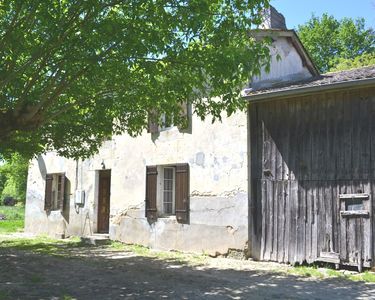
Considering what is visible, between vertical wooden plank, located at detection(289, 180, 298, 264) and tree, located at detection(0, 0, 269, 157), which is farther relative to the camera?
vertical wooden plank, located at detection(289, 180, 298, 264)

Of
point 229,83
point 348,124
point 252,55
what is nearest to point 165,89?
point 229,83

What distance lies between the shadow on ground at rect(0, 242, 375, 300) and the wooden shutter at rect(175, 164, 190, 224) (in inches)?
63.4

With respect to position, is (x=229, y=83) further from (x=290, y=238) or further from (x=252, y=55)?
(x=290, y=238)

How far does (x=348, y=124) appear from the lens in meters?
9.52

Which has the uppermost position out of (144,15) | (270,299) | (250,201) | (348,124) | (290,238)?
(144,15)

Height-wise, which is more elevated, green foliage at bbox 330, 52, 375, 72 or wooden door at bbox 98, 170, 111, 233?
green foliage at bbox 330, 52, 375, 72

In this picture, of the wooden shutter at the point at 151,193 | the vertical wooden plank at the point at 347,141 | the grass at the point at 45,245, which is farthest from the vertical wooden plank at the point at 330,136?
the grass at the point at 45,245

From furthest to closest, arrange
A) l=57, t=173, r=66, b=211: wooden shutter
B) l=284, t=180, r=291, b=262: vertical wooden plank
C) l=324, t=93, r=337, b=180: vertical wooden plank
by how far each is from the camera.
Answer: l=57, t=173, r=66, b=211: wooden shutter < l=284, t=180, r=291, b=262: vertical wooden plank < l=324, t=93, r=337, b=180: vertical wooden plank

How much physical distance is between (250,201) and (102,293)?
4.83m

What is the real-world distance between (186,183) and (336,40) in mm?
22500

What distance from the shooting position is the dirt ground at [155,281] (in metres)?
7.07

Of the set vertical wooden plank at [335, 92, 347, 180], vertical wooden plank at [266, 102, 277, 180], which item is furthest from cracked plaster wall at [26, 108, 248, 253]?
vertical wooden plank at [335, 92, 347, 180]

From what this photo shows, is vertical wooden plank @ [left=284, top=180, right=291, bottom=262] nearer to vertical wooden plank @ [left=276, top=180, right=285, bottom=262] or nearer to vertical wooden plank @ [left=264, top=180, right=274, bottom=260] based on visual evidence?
vertical wooden plank @ [left=276, top=180, right=285, bottom=262]

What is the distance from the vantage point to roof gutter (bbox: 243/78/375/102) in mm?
9070
